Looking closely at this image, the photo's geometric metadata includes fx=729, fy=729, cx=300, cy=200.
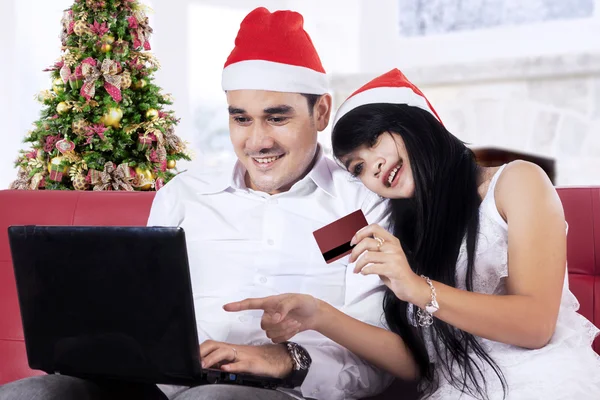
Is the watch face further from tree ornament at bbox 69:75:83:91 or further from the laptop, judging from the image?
tree ornament at bbox 69:75:83:91

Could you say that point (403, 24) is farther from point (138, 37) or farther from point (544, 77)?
point (138, 37)

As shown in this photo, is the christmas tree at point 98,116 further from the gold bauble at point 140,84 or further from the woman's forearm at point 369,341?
the woman's forearm at point 369,341

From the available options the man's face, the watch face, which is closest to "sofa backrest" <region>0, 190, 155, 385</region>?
the man's face

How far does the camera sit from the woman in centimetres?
122

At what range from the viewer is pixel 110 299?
3.68 ft

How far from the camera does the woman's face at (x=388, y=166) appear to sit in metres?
1.40

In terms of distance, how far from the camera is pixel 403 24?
16.7ft

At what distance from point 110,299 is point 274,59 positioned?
0.69 m

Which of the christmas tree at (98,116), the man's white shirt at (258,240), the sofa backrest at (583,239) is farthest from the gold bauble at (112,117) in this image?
the sofa backrest at (583,239)

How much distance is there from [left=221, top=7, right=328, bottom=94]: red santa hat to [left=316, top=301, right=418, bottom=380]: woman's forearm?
51 centimetres

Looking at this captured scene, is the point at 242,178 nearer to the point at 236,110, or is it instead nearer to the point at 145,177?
the point at 236,110

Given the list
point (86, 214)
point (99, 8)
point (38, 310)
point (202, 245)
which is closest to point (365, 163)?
point (202, 245)

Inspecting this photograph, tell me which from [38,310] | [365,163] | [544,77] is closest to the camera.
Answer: [38,310]

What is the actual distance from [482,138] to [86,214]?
10.6ft
